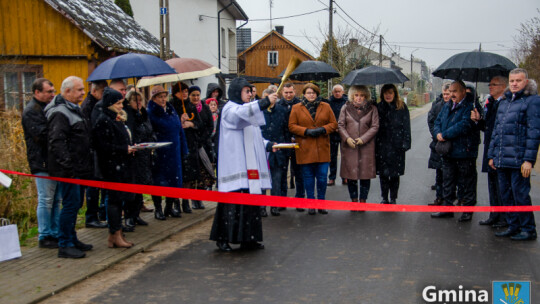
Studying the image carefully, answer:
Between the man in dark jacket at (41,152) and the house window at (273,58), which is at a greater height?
the house window at (273,58)

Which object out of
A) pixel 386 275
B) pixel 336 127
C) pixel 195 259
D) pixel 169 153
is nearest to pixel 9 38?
pixel 169 153

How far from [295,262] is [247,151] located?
1393 mm

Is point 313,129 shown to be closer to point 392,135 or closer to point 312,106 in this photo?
point 312,106

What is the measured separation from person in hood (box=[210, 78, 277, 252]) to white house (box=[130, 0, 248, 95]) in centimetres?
2289

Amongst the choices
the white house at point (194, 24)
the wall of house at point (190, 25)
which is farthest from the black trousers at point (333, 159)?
the wall of house at point (190, 25)

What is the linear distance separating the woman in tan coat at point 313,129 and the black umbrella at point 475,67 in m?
1.85

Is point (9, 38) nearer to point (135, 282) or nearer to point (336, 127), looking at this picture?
point (336, 127)

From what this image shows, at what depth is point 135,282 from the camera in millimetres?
5527


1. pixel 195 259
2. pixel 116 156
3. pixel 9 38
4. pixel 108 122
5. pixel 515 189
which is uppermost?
pixel 9 38

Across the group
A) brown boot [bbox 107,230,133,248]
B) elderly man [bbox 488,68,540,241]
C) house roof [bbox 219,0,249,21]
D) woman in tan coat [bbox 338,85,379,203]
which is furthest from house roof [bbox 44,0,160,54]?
house roof [bbox 219,0,249,21]

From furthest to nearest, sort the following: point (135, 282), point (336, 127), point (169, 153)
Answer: point (336, 127), point (169, 153), point (135, 282)

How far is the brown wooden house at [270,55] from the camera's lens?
52.3 metres

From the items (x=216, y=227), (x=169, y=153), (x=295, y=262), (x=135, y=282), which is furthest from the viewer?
(x=169, y=153)

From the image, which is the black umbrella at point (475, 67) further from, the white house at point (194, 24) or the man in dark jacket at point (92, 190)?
the white house at point (194, 24)
